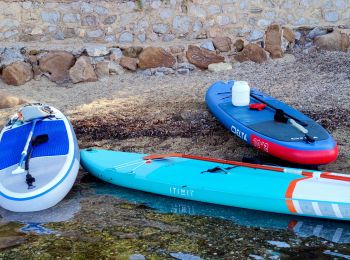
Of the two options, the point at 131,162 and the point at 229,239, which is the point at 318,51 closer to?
the point at 131,162

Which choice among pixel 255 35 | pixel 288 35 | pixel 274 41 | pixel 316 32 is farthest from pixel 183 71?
pixel 316 32

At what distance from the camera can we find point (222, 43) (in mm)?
6676

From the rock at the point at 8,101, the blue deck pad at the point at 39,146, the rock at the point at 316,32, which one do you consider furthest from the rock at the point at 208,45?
the blue deck pad at the point at 39,146

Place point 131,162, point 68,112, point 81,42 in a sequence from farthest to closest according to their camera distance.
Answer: point 81,42
point 68,112
point 131,162

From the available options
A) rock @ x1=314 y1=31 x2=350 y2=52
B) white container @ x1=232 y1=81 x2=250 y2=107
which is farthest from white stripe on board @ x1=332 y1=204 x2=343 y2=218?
rock @ x1=314 y1=31 x2=350 y2=52

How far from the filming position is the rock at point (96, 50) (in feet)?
21.1

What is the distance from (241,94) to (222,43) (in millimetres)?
1802

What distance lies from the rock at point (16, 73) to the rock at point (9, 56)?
0.05 metres

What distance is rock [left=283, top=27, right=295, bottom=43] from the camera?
675cm

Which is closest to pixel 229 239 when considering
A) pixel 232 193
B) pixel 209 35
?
pixel 232 193

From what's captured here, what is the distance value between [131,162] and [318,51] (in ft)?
11.2

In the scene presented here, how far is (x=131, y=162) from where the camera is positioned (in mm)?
4273

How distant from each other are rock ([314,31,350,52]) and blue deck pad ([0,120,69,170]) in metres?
3.50

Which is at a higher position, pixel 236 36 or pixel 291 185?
pixel 236 36
